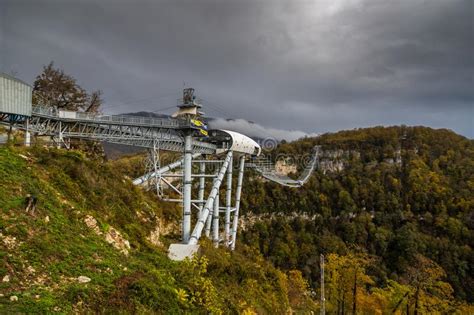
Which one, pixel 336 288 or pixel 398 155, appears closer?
pixel 336 288

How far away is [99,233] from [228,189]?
17454mm

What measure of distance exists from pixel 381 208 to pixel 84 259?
293 ft

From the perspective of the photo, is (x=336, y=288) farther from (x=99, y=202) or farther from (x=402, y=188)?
(x=402, y=188)

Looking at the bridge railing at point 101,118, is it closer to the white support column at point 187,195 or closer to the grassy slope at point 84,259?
the white support column at point 187,195

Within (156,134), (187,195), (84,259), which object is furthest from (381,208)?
(84,259)

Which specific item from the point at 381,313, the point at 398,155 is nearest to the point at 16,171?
the point at 381,313

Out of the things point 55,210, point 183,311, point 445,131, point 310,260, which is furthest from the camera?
point 445,131

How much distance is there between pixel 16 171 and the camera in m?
11.2

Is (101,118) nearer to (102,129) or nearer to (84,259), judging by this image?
(102,129)

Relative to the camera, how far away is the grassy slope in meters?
7.46

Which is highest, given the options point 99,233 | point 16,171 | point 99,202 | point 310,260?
point 16,171

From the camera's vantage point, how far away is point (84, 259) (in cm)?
908

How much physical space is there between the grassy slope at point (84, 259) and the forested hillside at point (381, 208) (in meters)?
49.8

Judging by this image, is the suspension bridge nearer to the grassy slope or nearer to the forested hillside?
the grassy slope
